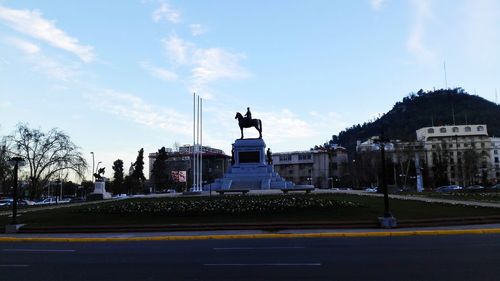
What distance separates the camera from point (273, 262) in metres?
13.2

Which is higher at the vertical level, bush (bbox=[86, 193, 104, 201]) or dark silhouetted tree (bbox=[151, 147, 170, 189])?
dark silhouetted tree (bbox=[151, 147, 170, 189])

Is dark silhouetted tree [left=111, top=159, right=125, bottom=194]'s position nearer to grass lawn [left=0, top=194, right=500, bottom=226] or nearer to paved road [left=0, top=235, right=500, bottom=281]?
grass lawn [left=0, top=194, right=500, bottom=226]

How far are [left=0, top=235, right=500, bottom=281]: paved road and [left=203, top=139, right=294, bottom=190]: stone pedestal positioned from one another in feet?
130

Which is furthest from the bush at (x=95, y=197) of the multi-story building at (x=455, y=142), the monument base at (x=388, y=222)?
the multi-story building at (x=455, y=142)

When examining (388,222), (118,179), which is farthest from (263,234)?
(118,179)

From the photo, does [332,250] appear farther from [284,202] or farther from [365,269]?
[284,202]

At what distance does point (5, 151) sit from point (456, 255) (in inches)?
3693

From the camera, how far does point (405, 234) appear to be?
72.6 feet

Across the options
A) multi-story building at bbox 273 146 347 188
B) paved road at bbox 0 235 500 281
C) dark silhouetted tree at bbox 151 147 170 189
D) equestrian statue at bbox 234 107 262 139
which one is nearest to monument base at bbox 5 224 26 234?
paved road at bbox 0 235 500 281

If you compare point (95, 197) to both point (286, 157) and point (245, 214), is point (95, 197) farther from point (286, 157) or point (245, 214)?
point (286, 157)

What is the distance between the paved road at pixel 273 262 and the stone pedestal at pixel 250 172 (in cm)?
3960

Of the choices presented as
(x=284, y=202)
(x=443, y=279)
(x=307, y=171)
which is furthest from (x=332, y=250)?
(x=307, y=171)

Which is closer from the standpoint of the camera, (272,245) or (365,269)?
(365,269)

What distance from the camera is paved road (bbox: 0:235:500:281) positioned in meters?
11.0
